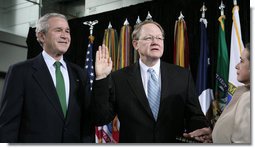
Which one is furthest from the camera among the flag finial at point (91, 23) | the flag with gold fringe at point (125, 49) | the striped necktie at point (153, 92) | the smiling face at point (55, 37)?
the flag finial at point (91, 23)

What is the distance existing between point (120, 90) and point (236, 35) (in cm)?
75

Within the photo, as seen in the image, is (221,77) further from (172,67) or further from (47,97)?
(47,97)

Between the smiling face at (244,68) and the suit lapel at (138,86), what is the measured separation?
1.77 feet

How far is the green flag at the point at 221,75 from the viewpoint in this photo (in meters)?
2.33

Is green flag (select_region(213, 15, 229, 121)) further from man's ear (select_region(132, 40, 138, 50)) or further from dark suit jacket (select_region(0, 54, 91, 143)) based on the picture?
dark suit jacket (select_region(0, 54, 91, 143))

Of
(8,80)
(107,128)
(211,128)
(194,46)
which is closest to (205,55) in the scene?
(194,46)

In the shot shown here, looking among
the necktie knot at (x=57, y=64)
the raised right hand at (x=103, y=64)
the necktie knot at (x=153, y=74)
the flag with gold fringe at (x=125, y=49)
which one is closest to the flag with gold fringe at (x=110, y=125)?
the flag with gold fringe at (x=125, y=49)

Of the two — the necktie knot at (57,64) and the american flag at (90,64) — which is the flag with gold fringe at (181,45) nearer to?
the american flag at (90,64)

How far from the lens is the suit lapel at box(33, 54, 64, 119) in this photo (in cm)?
237

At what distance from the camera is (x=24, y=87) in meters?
2.34

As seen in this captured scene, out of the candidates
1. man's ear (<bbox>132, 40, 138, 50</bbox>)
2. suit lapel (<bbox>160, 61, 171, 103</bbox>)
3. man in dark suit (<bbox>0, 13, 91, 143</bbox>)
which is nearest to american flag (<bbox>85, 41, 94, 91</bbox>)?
man in dark suit (<bbox>0, 13, 91, 143</bbox>)

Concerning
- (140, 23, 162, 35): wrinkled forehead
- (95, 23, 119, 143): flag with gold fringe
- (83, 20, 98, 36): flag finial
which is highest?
(83, 20, 98, 36): flag finial

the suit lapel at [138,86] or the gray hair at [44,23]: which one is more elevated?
the gray hair at [44,23]

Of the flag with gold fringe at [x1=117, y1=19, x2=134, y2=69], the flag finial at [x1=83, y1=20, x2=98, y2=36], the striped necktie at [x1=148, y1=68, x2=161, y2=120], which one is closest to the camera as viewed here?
the striped necktie at [x1=148, y1=68, x2=161, y2=120]
